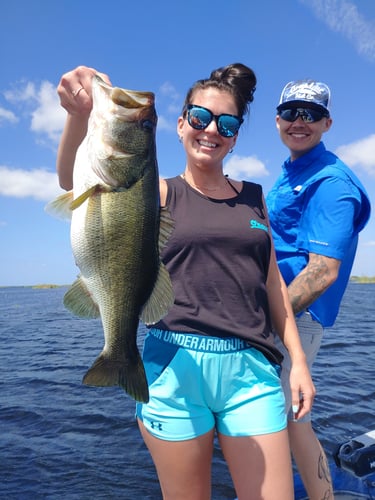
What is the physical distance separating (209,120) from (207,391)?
1806 millimetres

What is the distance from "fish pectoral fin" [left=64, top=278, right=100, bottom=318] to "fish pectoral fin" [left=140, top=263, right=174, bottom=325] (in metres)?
0.35

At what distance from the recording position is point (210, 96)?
2768mm

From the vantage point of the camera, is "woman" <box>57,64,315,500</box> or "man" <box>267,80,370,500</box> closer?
"woman" <box>57,64,315,500</box>

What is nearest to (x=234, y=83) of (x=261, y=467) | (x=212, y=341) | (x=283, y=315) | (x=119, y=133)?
(x=119, y=133)

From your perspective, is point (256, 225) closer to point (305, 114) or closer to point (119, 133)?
point (119, 133)

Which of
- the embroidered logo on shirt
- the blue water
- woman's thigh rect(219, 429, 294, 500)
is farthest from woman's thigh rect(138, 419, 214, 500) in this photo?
the blue water

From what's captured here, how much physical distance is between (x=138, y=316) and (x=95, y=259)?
460 millimetres

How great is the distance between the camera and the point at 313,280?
3090 millimetres

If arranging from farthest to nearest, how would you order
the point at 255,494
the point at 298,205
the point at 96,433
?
the point at 96,433
the point at 298,205
the point at 255,494

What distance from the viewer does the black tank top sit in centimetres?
247

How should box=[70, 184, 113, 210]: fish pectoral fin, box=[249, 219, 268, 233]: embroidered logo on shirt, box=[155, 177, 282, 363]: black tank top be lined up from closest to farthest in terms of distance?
box=[70, 184, 113, 210]: fish pectoral fin < box=[155, 177, 282, 363]: black tank top < box=[249, 219, 268, 233]: embroidered logo on shirt

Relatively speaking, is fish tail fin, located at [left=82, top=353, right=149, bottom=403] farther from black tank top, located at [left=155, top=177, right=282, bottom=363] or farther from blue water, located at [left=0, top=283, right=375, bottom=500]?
blue water, located at [left=0, top=283, right=375, bottom=500]

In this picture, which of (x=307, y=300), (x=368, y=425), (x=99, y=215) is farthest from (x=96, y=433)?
(x=99, y=215)

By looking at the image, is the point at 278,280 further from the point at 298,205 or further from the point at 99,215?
the point at 99,215
